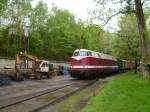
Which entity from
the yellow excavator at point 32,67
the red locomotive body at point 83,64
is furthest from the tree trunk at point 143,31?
the yellow excavator at point 32,67

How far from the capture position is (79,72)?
38156 mm

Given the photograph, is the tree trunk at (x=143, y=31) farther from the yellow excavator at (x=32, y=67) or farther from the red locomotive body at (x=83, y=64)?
the yellow excavator at (x=32, y=67)

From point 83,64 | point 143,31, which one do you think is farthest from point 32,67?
point 143,31

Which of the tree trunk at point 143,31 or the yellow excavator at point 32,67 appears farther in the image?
the yellow excavator at point 32,67

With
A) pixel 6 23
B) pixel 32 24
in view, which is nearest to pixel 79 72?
pixel 6 23

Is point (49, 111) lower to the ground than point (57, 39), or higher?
lower

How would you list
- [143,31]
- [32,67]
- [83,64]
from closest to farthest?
[143,31], [83,64], [32,67]

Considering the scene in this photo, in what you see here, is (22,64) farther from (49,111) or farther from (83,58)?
(49,111)

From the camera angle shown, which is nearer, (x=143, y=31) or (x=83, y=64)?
(x=143, y=31)

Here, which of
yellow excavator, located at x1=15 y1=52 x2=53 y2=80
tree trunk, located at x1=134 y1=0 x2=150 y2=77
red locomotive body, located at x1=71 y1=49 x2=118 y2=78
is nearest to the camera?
tree trunk, located at x1=134 y1=0 x2=150 y2=77

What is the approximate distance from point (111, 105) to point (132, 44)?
1552 inches

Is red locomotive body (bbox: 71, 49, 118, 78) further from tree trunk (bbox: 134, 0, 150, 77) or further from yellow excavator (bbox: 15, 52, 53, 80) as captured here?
tree trunk (bbox: 134, 0, 150, 77)

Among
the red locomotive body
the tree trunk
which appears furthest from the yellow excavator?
the tree trunk

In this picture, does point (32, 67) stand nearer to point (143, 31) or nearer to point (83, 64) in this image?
point (83, 64)
